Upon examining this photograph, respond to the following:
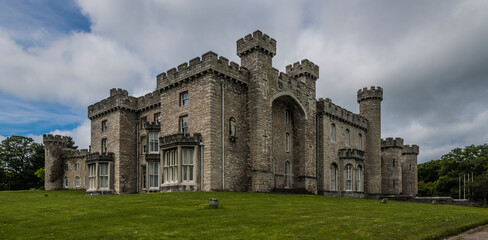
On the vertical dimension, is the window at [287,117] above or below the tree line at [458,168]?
above

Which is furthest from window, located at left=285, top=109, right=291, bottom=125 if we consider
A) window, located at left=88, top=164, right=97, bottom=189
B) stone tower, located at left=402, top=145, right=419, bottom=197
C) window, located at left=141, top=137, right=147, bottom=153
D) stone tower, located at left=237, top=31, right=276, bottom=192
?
stone tower, located at left=402, top=145, right=419, bottom=197

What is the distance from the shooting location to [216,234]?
37.5 feet

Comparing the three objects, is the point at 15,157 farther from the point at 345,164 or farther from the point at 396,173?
the point at 396,173

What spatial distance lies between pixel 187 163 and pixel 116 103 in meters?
12.7

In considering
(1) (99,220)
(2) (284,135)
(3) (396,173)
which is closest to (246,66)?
(2) (284,135)

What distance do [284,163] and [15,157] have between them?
56.2m

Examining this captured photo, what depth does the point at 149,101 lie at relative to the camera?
35531 mm

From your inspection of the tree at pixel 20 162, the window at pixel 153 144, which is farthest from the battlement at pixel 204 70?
the tree at pixel 20 162

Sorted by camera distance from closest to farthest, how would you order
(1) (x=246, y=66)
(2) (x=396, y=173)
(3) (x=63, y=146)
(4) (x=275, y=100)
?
(1) (x=246, y=66) < (4) (x=275, y=100) < (2) (x=396, y=173) < (3) (x=63, y=146)

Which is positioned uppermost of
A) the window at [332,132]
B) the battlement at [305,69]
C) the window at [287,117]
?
the battlement at [305,69]

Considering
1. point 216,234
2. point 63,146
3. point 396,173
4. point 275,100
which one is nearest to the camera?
point 216,234

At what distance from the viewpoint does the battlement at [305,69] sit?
3678 centimetres

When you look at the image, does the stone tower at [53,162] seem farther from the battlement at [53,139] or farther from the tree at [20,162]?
the tree at [20,162]

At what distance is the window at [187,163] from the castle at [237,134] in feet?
0.24
